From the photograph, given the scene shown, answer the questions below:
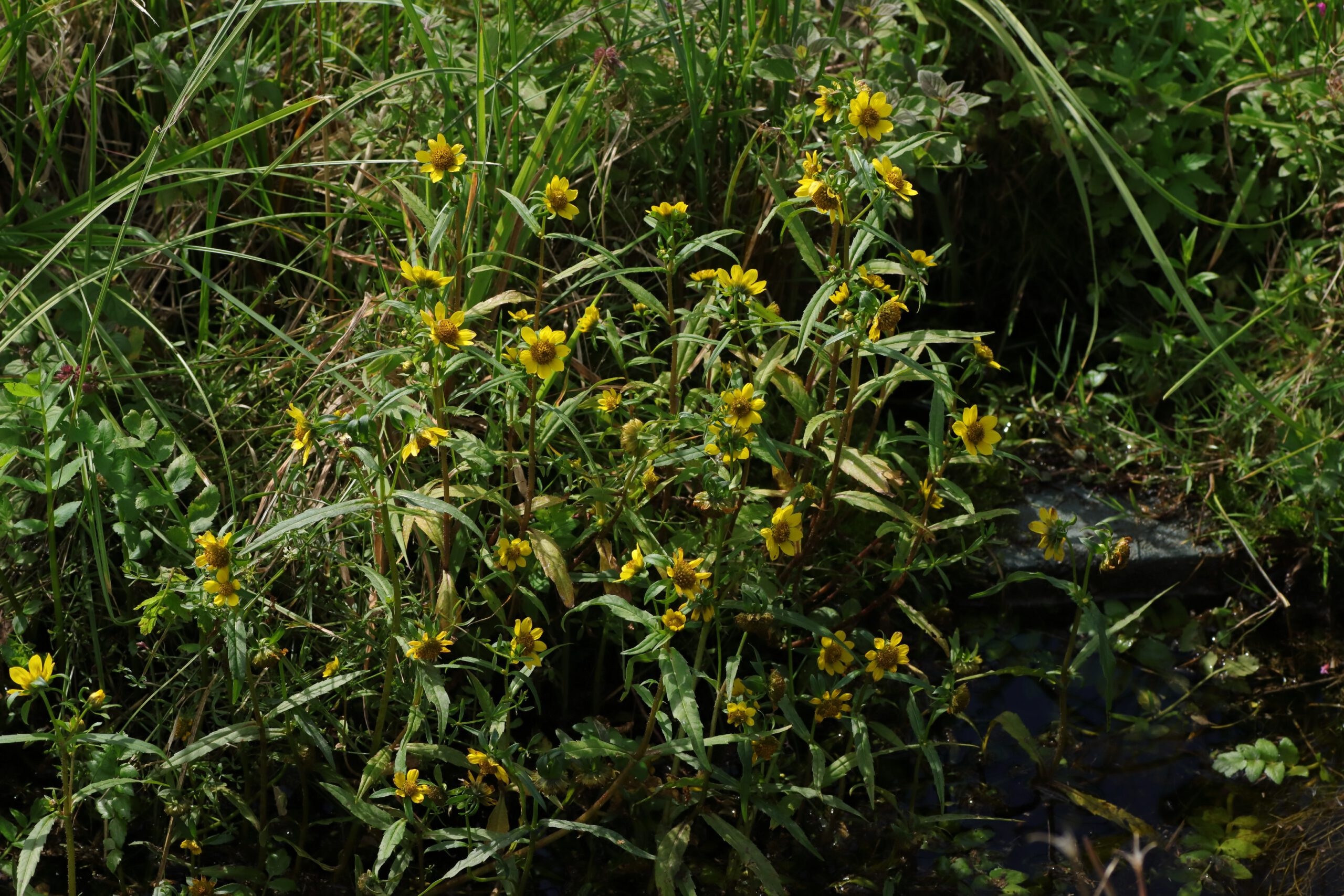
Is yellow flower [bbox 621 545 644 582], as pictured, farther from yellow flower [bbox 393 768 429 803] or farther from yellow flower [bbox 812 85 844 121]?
yellow flower [bbox 812 85 844 121]

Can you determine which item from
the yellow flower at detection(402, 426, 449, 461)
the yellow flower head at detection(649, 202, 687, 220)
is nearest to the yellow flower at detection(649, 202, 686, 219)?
the yellow flower head at detection(649, 202, 687, 220)

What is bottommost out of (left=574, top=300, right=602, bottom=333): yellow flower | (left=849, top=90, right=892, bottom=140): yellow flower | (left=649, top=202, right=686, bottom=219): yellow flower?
(left=574, top=300, right=602, bottom=333): yellow flower

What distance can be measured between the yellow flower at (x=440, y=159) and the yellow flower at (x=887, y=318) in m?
0.62

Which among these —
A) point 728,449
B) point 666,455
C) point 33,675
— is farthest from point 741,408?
point 33,675

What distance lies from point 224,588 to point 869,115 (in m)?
1.07

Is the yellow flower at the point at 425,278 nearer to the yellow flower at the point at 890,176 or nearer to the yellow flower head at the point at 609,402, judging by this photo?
the yellow flower head at the point at 609,402

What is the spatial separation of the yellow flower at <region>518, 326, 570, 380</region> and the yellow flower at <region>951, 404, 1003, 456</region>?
0.56 m

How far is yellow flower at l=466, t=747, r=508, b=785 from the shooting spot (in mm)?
1593

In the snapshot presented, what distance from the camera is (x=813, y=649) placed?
1.85 metres

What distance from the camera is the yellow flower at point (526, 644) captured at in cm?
161

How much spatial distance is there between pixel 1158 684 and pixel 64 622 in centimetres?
192

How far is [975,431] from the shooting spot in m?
1.69

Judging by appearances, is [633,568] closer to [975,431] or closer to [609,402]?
[609,402]

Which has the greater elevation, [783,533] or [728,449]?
[728,449]
